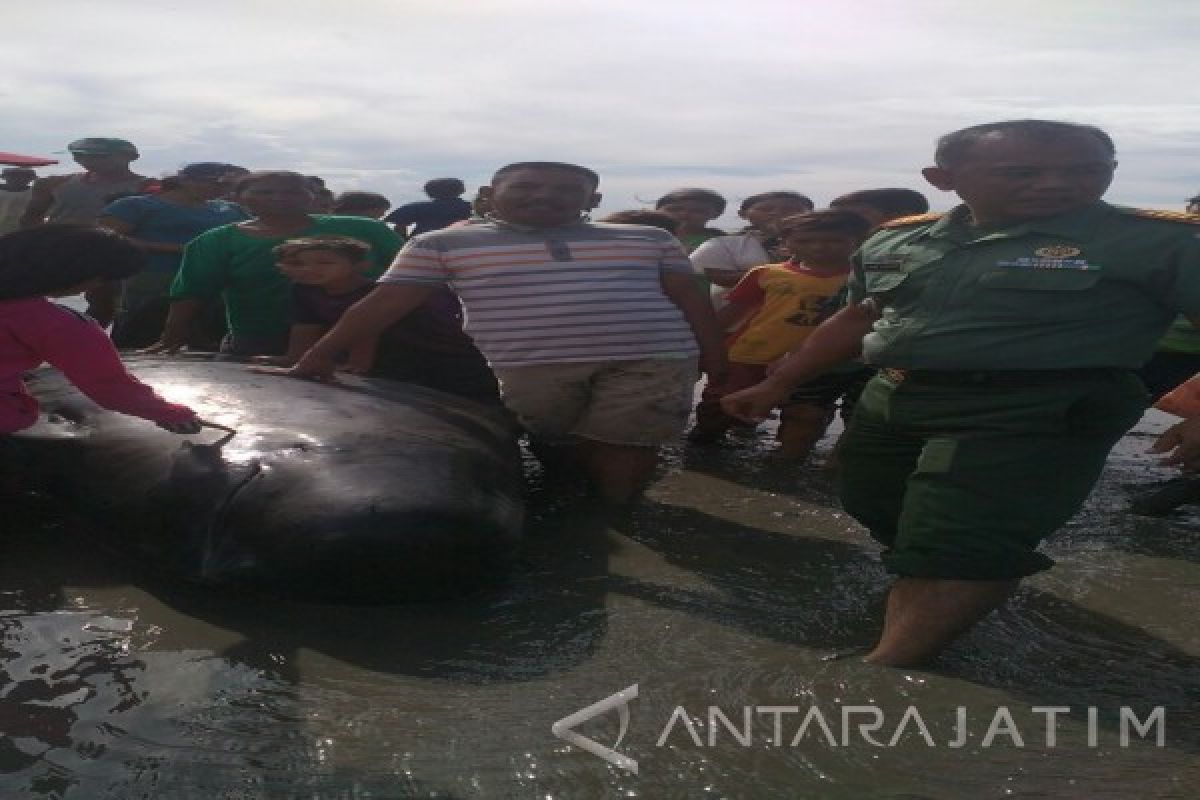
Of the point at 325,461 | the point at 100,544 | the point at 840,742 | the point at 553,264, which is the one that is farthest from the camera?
the point at 553,264

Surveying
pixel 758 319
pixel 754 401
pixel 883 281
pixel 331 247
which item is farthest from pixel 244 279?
pixel 883 281

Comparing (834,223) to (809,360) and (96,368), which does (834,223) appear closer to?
(809,360)

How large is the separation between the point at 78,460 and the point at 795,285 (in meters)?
3.51

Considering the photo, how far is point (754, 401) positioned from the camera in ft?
12.5

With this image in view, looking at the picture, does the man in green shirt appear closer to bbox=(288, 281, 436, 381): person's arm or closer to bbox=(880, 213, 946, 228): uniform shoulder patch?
bbox=(288, 281, 436, 381): person's arm

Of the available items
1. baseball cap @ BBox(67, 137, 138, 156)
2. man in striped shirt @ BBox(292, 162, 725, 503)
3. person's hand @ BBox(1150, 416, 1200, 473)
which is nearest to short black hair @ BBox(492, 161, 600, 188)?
man in striped shirt @ BBox(292, 162, 725, 503)

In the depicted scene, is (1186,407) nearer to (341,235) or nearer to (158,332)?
(341,235)

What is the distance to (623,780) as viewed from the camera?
101 inches

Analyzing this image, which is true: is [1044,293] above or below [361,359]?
above

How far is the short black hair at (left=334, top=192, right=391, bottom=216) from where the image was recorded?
372 inches

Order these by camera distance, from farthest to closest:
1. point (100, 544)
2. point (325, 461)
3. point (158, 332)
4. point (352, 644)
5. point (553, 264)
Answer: point (158, 332) → point (553, 264) → point (100, 544) → point (325, 461) → point (352, 644)

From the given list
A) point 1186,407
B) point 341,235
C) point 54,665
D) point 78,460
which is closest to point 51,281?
point 78,460

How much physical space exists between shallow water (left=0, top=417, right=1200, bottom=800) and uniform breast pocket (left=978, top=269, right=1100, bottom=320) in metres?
0.94

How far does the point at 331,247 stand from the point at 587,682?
3.07 metres
